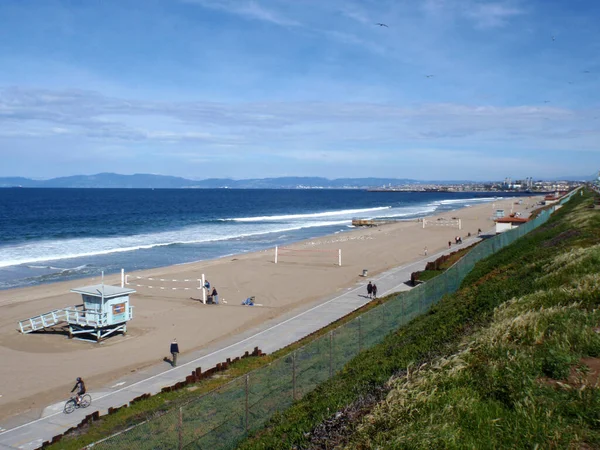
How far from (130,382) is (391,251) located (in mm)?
35061

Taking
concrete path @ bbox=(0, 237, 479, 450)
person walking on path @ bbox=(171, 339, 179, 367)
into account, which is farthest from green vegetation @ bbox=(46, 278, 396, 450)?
person walking on path @ bbox=(171, 339, 179, 367)

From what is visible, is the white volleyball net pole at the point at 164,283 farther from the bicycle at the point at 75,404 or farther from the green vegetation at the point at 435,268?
the bicycle at the point at 75,404

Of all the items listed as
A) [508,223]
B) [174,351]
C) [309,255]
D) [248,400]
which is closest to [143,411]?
[248,400]

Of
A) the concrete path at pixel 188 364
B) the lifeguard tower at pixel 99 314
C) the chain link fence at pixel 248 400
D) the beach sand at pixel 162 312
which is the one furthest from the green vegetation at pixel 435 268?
the lifeguard tower at pixel 99 314

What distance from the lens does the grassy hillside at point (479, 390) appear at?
19.3 feet

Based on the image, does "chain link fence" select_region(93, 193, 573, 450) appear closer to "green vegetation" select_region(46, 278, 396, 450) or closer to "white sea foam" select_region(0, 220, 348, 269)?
→ "green vegetation" select_region(46, 278, 396, 450)

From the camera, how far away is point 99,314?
68.6 feet

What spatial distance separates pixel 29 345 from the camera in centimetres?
2072

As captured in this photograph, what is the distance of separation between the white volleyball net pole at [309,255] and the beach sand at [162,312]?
91 mm

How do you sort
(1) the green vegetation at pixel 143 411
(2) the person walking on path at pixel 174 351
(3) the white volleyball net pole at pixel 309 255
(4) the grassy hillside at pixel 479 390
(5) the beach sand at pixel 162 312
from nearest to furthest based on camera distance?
(4) the grassy hillside at pixel 479 390, (1) the green vegetation at pixel 143 411, (5) the beach sand at pixel 162 312, (2) the person walking on path at pixel 174 351, (3) the white volleyball net pole at pixel 309 255

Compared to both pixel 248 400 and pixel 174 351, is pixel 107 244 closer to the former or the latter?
pixel 174 351

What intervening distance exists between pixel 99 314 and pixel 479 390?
17.4 meters

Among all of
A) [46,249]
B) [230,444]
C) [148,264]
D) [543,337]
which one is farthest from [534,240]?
[46,249]

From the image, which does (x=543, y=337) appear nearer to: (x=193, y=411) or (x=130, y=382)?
(x=193, y=411)
